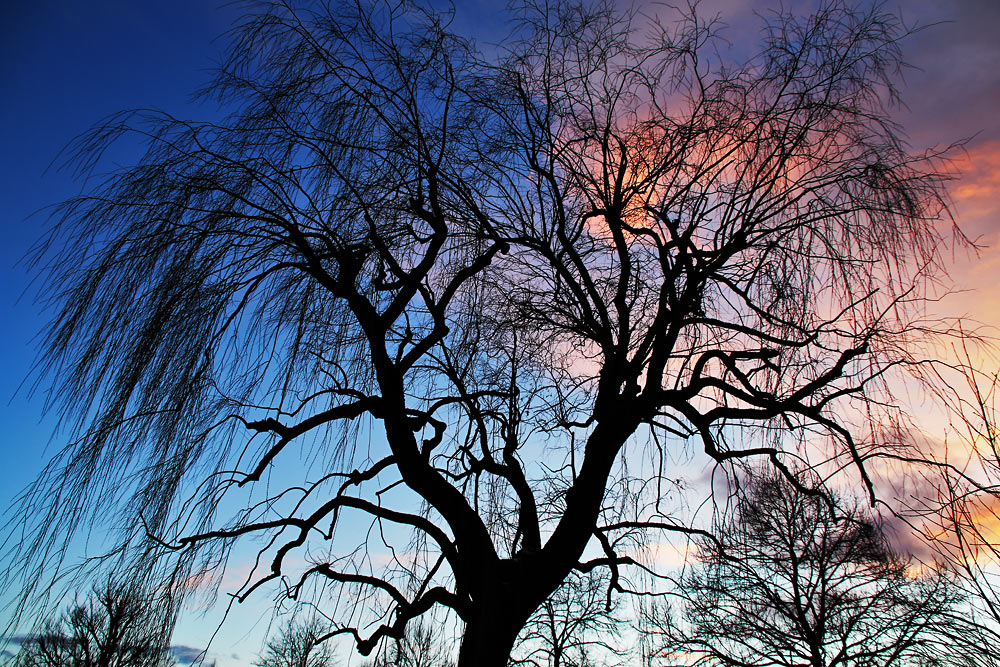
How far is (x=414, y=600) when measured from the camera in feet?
10.0

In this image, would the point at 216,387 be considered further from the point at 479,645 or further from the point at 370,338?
the point at 479,645

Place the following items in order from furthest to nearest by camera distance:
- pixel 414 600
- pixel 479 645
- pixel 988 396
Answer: pixel 414 600, pixel 479 645, pixel 988 396

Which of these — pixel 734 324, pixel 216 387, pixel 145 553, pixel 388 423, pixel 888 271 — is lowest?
pixel 145 553

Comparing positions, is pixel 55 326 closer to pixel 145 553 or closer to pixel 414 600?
pixel 145 553

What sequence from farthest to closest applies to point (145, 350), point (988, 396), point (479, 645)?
point (479, 645) → point (145, 350) → point (988, 396)

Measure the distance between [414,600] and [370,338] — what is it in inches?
52.2

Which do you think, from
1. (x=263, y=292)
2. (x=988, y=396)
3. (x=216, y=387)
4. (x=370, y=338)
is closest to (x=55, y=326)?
(x=216, y=387)

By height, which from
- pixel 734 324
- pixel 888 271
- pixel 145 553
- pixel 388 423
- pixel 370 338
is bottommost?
pixel 145 553

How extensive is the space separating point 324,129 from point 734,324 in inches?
96.7

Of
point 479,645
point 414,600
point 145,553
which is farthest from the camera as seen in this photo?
point 414,600

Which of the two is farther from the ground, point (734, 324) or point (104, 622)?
point (734, 324)

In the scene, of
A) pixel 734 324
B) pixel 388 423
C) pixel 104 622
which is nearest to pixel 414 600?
pixel 388 423

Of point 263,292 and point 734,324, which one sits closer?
point 263,292

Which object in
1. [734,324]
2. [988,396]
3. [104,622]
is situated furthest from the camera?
[104,622]
